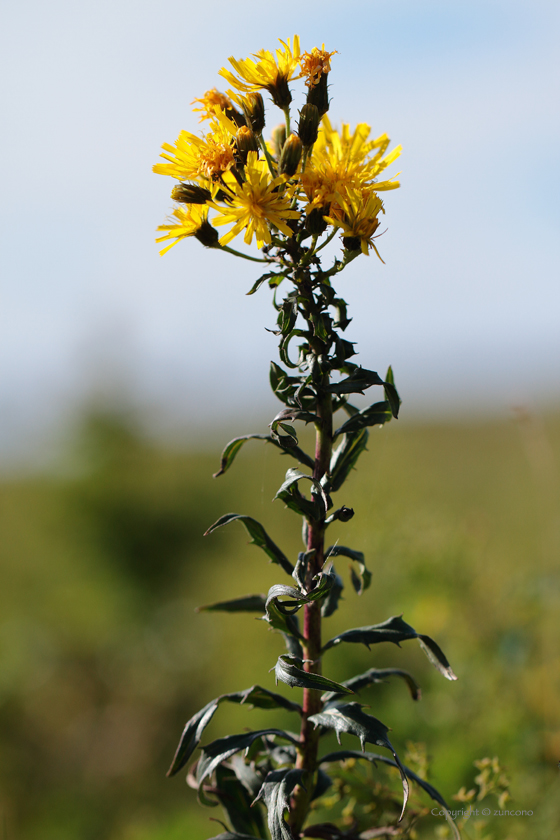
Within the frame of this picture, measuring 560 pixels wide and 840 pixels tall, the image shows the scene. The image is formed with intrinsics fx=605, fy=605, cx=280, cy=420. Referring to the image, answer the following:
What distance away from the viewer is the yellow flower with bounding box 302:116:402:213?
1080mm

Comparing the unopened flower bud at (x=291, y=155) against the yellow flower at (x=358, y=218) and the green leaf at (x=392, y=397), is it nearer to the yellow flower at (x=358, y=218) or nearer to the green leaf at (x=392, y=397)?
the yellow flower at (x=358, y=218)

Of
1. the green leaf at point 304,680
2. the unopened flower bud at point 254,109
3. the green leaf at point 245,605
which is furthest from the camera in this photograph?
the green leaf at point 245,605

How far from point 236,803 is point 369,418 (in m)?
0.93

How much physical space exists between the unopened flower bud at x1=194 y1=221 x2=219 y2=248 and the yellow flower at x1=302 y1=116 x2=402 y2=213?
19cm

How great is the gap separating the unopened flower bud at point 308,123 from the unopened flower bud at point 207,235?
0.75 ft

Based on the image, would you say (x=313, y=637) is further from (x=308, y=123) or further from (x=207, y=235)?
(x=308, y=123)

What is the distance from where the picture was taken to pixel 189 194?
109cm

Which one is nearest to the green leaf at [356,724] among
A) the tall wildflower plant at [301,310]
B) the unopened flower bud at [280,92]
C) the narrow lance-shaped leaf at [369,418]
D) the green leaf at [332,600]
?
the tall wildflower plant at [301,310]

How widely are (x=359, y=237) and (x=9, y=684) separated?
5084mm

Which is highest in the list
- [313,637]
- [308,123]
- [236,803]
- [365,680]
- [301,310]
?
[308,123]

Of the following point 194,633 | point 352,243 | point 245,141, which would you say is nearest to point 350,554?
point 352,243

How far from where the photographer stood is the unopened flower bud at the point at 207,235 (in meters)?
1.12

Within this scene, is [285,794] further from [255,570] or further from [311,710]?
[255,570]

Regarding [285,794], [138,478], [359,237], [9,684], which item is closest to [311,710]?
[285,794]
